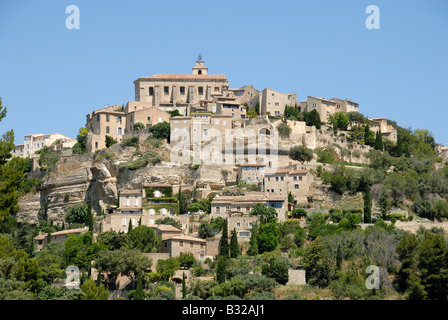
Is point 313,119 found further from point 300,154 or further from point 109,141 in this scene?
point 109,141

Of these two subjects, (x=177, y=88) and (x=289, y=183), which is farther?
(x=177, y=88)

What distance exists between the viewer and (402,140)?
3509 inches

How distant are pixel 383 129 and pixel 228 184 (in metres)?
27.0

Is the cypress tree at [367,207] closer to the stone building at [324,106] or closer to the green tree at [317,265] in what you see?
the green tree at [317,265]

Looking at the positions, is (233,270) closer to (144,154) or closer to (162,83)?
(144,154)

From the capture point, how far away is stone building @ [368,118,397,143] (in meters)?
88.4

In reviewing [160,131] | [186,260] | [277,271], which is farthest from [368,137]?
[186,260]

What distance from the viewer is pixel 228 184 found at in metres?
72.6

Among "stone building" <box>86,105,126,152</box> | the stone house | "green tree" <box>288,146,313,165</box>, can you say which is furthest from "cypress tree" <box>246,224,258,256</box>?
"stone building" <box>86,105,126,152</box>

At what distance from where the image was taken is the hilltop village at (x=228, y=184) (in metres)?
55.9

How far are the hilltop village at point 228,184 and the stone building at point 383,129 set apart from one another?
177 millimetres

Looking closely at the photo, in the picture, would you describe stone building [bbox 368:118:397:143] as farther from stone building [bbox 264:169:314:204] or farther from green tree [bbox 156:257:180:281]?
green tree [bbox 156:257:180:281]
